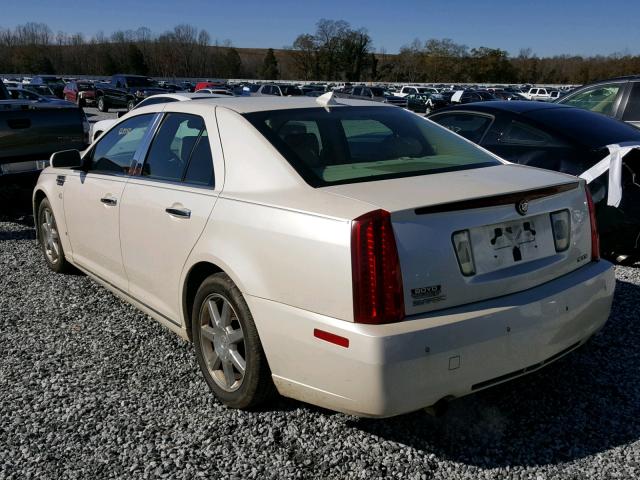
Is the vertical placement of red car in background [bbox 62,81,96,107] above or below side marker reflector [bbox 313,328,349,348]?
above

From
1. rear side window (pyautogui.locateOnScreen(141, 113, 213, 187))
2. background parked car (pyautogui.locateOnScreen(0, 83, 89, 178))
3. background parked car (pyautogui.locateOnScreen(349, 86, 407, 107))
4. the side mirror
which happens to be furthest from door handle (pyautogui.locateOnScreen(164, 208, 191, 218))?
background parked car (pyautogui.locateOnScreen(349, 86, 407, 107))

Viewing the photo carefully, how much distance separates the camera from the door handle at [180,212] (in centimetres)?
309

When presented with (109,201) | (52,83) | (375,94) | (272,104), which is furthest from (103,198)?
(52,83)

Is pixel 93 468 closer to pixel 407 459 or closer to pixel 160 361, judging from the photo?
pixel 160 361

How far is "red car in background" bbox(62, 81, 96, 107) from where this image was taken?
35.3 meters

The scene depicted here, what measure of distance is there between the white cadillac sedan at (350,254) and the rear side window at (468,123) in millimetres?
2528

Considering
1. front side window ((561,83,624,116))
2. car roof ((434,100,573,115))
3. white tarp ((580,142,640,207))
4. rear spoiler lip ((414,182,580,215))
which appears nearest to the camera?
rear spoiler lip ((414,182,580,215))

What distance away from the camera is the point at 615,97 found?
8.10 metres

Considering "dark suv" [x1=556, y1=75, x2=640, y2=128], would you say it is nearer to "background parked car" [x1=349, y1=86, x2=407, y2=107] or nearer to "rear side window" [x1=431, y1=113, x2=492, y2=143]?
"rear side window" [x1=431, y1=113, x2=492, y2=143]

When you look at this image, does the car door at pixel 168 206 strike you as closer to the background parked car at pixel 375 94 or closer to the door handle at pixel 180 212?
the door handle at pixel 180 212

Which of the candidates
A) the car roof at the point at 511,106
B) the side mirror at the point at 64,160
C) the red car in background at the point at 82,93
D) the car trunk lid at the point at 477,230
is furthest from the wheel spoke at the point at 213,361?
the red car in background at the point at 82,93

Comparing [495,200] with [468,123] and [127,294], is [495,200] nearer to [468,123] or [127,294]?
[127,294]

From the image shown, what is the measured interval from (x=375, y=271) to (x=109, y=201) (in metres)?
2.28

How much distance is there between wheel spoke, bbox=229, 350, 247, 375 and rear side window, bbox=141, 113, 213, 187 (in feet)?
2.87
